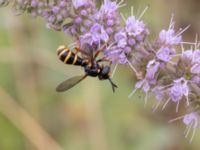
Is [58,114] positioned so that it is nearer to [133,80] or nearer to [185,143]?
[133,80]

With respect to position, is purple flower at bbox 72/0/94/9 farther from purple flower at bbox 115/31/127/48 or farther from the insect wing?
the insect wing

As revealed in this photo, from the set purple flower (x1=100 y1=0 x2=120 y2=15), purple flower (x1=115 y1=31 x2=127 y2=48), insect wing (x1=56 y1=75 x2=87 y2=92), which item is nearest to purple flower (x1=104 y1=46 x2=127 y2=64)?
purple flower (x1=115 y1=31 x2=127 y2=48)

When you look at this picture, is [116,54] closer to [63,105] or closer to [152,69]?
[152,69]

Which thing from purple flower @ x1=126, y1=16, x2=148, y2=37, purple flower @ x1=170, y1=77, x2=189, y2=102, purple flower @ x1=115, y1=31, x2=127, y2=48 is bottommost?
purple flower @ x1=170, y1=77, x2=189, y2=102

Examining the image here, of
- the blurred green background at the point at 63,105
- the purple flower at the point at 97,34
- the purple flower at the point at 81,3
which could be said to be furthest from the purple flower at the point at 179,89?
the blurred green background at the point at 63,105

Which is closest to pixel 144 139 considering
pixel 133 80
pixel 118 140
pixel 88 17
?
pixel 118 140

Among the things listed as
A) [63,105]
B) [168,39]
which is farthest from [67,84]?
[63,105]

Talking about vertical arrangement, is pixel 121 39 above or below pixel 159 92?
above

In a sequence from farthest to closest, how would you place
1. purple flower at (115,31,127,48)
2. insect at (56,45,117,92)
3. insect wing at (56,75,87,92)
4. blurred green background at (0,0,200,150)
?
blurred green background at (0,0,200,150), insect wing at (56,75,87,92), insect at (56,45,117,92), purple flower at (115,31,127,48)
